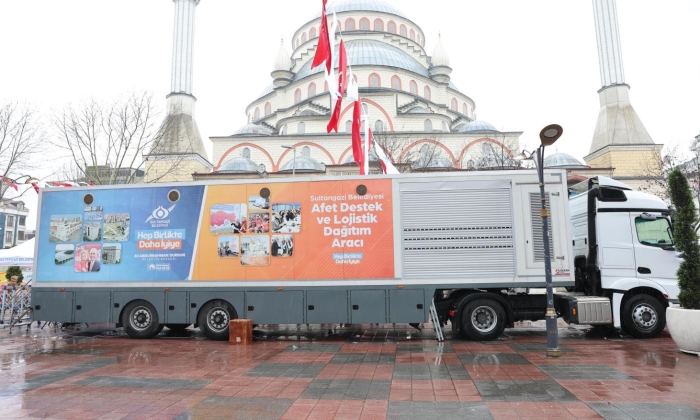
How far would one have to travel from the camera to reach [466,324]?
9547 millimetres

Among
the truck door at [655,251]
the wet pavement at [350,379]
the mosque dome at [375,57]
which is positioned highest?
the mosque dome at [375,57]

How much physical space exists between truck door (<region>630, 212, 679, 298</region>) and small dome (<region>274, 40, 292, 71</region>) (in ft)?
164

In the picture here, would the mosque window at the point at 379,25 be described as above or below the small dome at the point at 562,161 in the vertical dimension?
above

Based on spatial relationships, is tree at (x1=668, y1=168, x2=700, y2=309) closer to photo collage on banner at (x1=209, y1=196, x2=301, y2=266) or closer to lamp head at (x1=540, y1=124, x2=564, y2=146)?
lamp head at (x1=540, y1=124, x2=564, y2=146)

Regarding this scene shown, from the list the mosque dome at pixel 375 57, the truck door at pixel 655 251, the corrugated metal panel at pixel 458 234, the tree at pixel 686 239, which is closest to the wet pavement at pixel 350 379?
the tree at pixel 686 239

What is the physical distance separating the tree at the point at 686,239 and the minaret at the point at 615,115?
Result: 3555 cm

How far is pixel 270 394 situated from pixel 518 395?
122 inches

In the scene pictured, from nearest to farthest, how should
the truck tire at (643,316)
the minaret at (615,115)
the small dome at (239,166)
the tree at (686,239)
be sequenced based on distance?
the tree at (686,239)
the truck tire at (643,316)
the small dome at (239,166)
the minaret at (615,115)

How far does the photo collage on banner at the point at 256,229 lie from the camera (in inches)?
393

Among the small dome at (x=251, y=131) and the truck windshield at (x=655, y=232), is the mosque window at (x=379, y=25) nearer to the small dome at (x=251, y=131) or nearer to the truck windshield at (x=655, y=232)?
the small dome at (x=251, y=131)

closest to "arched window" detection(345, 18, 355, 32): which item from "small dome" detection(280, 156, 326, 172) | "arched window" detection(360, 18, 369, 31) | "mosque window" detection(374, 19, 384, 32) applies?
"arched window" detection(360, 18, 369, 31)

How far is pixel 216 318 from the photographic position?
1019 cm

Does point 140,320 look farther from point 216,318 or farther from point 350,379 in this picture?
point 350,379

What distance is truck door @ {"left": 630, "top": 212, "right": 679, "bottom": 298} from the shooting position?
9828mm
